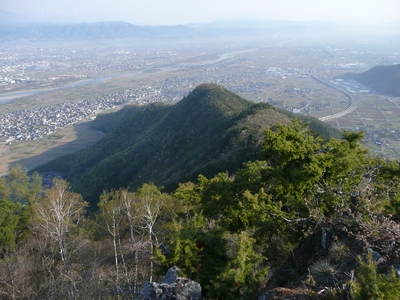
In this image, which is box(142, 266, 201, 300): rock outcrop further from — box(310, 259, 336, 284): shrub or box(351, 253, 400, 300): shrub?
box(351, 253, 400, 300): shrub

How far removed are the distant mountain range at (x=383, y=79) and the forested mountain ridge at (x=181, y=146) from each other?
4993 cm

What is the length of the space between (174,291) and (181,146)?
105ft

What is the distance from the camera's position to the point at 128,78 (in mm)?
138625

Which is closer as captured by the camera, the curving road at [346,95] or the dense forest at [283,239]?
the dense forest at [283,239]

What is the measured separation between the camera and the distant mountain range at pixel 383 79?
81.1 m

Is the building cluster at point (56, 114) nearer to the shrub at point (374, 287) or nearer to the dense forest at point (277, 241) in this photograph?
the dense forest at point (277, 241)

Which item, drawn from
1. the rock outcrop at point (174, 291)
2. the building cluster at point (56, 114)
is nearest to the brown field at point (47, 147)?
the building cluster at point (56, 114)

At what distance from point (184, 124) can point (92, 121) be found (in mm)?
45127

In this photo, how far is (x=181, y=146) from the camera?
1571 inches

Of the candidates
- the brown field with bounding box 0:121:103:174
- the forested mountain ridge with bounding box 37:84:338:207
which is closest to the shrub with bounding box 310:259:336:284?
the forested mountain ridge with bounding box 37:84:338:207

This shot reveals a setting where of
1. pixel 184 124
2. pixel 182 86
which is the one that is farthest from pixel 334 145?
pixel 182 86

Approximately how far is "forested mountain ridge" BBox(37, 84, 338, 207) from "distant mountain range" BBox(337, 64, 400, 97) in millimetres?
49932

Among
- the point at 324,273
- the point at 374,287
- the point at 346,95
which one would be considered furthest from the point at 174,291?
the point at 346,95

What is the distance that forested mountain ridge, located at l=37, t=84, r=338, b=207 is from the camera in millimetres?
29834
